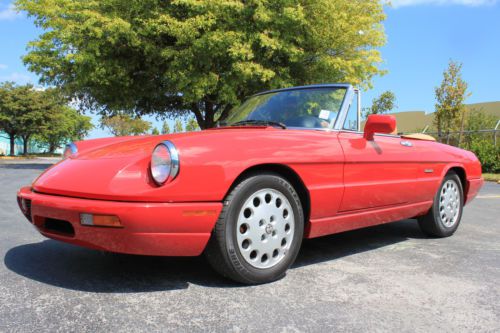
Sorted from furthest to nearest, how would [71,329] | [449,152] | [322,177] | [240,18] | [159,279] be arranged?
1. [240,18]
2. [449,152]
3. [322,177]
4. [159,279]
5. [71,329]

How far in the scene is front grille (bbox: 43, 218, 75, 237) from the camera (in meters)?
2.55

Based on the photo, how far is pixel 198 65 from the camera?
15508 millimetres

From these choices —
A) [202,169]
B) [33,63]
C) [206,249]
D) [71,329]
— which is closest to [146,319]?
[71,329]

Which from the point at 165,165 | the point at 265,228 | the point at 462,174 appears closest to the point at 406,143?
the point at 462,174

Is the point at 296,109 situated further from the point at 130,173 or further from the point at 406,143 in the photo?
the point at 130,173

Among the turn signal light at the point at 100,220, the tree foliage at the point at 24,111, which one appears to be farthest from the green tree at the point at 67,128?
the turn signal light at the point at 100,220

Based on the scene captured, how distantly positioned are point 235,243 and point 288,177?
0.65 m

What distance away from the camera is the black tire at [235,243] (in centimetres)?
252

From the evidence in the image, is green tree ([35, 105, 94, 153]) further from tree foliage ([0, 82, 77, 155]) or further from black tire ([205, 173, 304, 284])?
black tire ([205, 173, 304, 284])

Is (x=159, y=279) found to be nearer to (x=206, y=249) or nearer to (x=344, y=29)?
(x=206, y=249)

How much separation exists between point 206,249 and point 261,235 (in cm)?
36

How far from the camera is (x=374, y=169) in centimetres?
345

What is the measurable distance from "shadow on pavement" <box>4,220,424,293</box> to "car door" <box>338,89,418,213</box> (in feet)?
1.66

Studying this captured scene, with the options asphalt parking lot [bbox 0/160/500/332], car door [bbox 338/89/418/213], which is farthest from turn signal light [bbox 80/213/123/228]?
car door [bbox 338/89/418/213]
